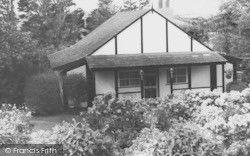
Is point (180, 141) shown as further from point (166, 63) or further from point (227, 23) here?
point (227, 23)

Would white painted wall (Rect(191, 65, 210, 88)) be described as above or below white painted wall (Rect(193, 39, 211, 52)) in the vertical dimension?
below

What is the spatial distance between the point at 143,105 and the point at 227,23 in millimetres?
18491

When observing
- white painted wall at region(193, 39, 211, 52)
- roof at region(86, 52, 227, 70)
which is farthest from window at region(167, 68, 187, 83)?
white painted wall at region(193, 39, 211, 52)

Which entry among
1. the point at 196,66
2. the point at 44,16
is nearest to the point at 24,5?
the point at 44,16

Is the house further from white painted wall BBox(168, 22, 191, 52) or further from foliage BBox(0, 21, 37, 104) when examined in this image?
foliage BBox(0, 21, 37, 104)

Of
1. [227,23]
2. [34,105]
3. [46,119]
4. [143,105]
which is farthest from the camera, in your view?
[227,23]

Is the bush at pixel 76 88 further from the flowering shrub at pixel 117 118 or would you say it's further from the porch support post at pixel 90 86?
the flowering shrub at pixel 117 118

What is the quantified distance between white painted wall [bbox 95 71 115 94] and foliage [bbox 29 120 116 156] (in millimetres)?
14570

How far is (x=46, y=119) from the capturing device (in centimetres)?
2138

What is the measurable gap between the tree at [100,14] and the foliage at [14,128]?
35.8 meters

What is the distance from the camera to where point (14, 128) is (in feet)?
32.4

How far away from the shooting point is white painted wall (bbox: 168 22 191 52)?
77.0 feet

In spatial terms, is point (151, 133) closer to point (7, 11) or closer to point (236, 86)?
point (236, 86)

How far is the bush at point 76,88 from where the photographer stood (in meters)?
23.7
